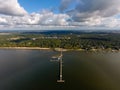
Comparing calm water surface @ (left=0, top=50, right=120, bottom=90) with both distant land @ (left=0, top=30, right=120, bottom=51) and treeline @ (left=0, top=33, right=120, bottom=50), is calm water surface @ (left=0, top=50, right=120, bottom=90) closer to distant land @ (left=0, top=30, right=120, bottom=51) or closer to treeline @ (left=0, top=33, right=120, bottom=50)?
distant land @ (left=0, top=30, right=120, bottom=51)

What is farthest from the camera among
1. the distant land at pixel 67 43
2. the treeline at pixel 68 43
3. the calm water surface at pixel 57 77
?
the treeline at pixel 68 43

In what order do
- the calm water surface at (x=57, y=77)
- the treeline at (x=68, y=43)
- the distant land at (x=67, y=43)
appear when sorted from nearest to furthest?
the calm water surface at (x=57, y=77) → the distant land at (x=67, y=43) → the treeline at (x=68, y=43)

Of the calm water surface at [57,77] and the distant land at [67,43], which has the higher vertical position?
the calm water surface at [57,77]

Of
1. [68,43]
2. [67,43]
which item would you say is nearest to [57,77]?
[68,43]

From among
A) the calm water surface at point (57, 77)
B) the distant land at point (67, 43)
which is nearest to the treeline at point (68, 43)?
the distant land at point (67, 43)

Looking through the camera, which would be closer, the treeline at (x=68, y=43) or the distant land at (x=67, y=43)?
the distant land at (x=67, y=43)

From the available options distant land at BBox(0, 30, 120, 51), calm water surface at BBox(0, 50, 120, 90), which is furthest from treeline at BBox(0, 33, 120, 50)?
calm water surface at BBox(0, 50, 120, 90)

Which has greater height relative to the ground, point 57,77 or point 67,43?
point 57,77

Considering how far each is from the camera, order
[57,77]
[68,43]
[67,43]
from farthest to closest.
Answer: [67,43], [68,43], [57,77]

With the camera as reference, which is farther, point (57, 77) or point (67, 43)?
point (67, 43)

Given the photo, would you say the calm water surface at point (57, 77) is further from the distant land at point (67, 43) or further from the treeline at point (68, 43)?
the treeline at point (68, 43)

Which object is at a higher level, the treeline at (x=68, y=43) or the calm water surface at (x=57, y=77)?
the calm water surface at (x=57, y=77)

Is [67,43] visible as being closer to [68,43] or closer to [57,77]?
[68,43]

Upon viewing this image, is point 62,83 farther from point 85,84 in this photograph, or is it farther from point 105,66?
point 105,66
